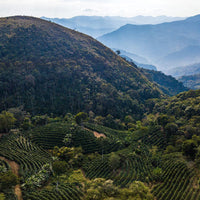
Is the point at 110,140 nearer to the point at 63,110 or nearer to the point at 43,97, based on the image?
the point at 63,110

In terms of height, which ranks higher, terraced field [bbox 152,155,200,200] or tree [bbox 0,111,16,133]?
tree [bbox 0,111,16,133]

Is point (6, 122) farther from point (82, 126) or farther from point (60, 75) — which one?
point (60, 75)

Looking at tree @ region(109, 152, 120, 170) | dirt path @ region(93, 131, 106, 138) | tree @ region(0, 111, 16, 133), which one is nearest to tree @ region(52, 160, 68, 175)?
tree @ region(109, 152, 120, 170)

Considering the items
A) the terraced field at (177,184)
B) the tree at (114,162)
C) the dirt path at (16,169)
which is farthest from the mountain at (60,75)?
the terraced field at (177,184)

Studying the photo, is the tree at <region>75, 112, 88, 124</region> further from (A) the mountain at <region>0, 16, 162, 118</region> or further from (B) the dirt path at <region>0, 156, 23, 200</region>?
(B) the dirt path at <region>0, 156, 23, 200</region>

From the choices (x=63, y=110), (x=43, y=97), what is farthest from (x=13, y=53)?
(x=63, y=110)

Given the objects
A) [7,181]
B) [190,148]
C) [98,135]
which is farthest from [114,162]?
[7,181]
